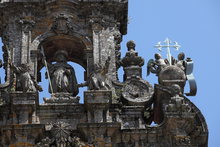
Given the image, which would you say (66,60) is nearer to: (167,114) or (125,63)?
(125,63)

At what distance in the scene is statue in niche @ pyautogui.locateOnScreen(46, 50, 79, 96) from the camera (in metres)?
36.7

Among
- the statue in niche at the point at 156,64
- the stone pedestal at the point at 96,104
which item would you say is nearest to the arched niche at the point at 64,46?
the statue in niche at the point at 156,64

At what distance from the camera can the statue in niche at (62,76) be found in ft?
120

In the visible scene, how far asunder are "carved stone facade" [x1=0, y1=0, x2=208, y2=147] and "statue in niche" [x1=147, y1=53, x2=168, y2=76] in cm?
3

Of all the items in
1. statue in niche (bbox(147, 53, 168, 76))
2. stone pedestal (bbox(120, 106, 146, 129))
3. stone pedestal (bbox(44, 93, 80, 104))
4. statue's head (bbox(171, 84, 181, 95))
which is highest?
statue in niche (bbox(147, 53, 168, 76))

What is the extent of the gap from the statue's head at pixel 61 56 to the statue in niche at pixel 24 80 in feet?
7.46

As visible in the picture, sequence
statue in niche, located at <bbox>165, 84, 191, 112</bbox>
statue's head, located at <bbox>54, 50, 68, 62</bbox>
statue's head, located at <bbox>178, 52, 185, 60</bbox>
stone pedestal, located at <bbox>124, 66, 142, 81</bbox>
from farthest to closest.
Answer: statue's head, located at <bbox>54, 50, 68, 62</bbox>
statue's head, located at <bbox>178, 52, 185, 60</bbox>
stone pedestal, located at <bbox>124, 66, 142, 81</bbox>
statue in niche, located at <bbox>165, 84, 191, 112</bbox>

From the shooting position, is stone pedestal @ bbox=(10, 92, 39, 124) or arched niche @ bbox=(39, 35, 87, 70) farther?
arched niche @ bbox=(39, 35, 87, 70)

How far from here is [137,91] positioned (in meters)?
36.0

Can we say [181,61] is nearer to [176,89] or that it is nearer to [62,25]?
[176,89]

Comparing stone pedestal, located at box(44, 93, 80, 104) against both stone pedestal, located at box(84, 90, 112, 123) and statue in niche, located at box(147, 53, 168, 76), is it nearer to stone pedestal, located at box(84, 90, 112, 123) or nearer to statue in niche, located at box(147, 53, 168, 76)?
stone pedestal, located at box(84, 90, 112, 123)

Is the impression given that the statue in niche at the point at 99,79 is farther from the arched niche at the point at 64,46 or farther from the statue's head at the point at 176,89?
the statue's head at the point at 176,89

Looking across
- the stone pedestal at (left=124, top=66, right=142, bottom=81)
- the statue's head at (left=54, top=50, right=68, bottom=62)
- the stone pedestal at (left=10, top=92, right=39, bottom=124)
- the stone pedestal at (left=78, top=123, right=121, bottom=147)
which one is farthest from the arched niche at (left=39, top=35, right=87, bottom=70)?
the stone pedestal at (left=78, top=123, right=121, bottom=147)

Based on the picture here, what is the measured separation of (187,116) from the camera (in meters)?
34.2
